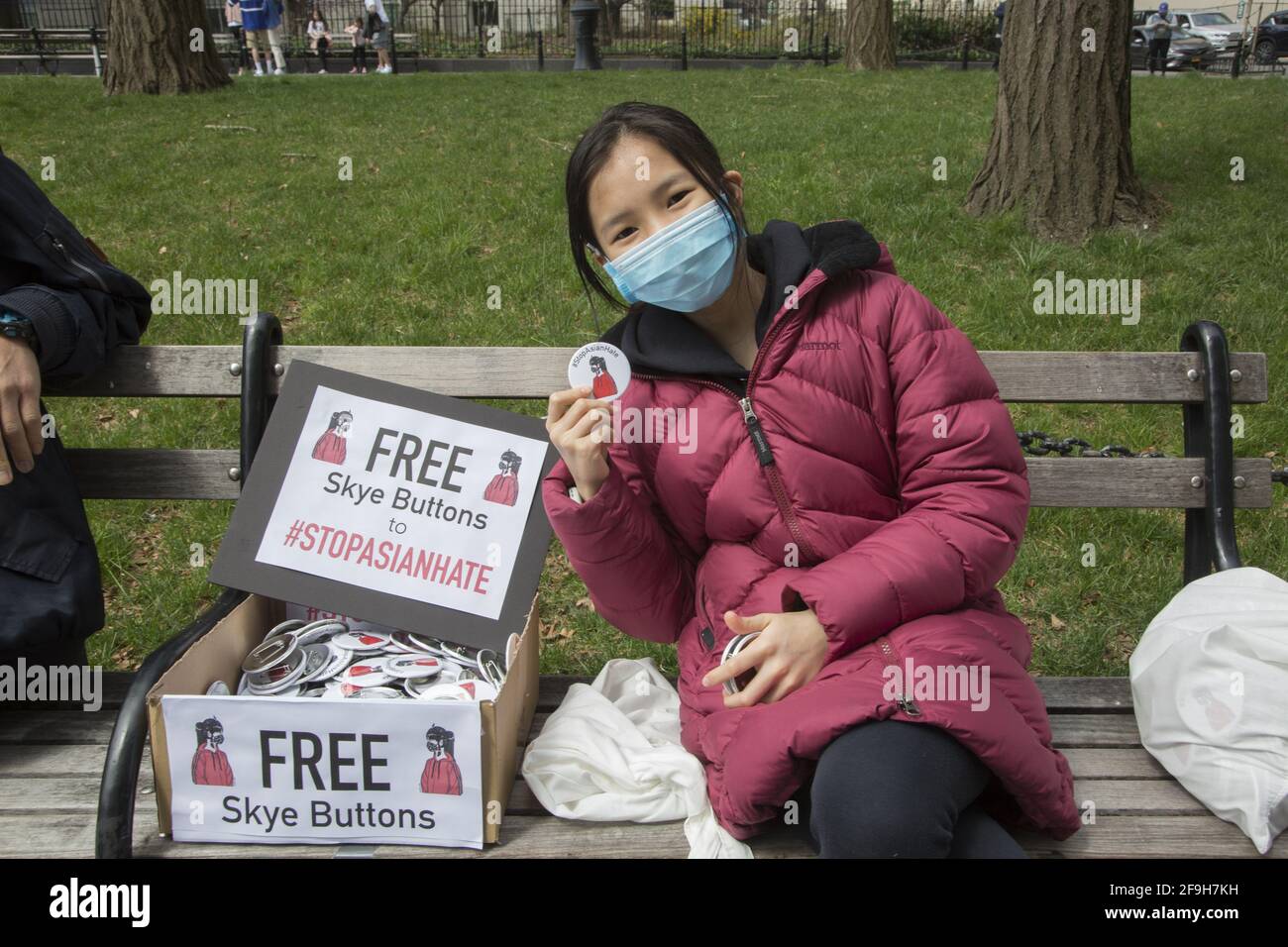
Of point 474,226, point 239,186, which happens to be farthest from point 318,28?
point 474,226

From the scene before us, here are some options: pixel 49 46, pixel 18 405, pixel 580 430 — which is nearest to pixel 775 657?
pixel 580 430

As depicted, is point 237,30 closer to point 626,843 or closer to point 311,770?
point 311,770

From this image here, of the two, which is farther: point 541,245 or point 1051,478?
point 541,245

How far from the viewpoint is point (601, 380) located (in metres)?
2.16

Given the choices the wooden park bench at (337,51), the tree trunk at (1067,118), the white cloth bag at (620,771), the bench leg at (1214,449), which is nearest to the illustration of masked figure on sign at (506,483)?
the white cloth bag at (620,771)

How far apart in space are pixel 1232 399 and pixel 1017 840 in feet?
4.10

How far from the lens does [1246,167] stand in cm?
736

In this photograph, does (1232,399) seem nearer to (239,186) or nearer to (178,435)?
(178,435)

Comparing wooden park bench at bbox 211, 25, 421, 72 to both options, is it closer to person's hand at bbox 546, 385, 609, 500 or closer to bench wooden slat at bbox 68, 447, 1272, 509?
bench wooden slat at bbox 68, 447, 1272, 509

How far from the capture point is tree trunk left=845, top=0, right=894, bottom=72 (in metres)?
14.5

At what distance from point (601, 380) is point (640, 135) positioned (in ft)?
1.62

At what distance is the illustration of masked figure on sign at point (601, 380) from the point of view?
2.15 m

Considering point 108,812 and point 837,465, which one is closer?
point 108,812

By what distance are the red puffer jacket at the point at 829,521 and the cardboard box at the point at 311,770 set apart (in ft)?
1.36
